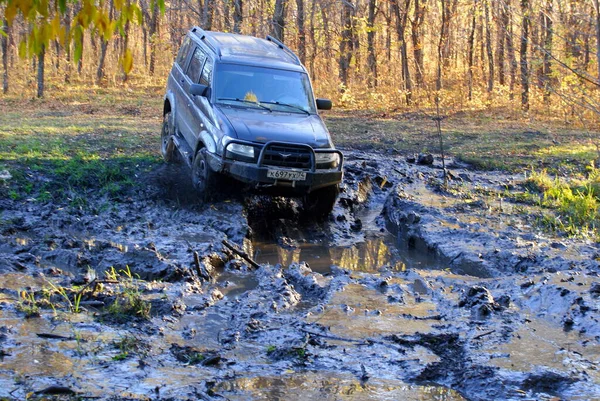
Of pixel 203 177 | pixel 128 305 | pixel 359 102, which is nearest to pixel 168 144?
pixel 203 177

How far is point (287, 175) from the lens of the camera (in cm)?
838

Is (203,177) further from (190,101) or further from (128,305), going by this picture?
(128,305)

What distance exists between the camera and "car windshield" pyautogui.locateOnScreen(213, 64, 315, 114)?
9.27 m

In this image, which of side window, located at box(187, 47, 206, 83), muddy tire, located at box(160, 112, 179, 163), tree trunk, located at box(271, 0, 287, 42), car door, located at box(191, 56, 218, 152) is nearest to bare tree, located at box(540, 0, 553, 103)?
car door, located at box(191, 56, 218, 152)

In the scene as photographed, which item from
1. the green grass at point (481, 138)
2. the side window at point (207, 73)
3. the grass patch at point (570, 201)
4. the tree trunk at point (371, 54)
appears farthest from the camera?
the tree trunk at point (371, 54)

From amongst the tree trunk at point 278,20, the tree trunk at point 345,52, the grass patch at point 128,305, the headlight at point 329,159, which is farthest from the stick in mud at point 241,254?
the tree trunk at point 345,52

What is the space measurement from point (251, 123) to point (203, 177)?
955mm

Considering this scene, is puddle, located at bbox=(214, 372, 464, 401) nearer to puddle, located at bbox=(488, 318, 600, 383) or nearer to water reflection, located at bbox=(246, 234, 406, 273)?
puddle, located at bbox=(488, 318, 600, 383)

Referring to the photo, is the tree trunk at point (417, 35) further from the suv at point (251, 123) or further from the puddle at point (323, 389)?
the puddle at point (323, 389)

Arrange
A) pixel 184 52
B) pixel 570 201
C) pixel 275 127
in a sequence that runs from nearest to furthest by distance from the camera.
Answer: pixel 275 127 → pixel 570 201 → pixel 184 52

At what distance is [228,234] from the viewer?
8125 millimetres

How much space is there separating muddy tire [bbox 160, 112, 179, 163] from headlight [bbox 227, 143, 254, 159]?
99.3 inches

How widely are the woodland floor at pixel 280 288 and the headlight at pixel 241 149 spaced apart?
0.82m

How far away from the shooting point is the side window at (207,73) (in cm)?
951
